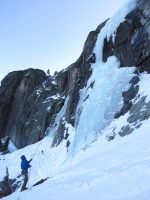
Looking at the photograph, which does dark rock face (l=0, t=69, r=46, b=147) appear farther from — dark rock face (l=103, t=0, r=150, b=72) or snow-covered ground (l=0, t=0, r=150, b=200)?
dark rock face (l=103, t=0, r=150, b=72)

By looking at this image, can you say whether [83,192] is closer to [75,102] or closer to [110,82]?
[110,82]

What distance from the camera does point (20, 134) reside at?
4275 cm

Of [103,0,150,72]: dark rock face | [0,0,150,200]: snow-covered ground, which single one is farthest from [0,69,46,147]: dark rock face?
[103,0,150,72]: dark rock face

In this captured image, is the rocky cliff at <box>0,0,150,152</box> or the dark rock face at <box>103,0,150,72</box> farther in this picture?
the rocky cliff at <box>0,0,150,152</box>

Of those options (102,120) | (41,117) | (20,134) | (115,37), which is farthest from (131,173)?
(20,134)

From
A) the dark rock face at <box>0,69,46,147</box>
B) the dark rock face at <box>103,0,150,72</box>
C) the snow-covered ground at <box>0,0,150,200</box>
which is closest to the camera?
the snow-covered ground at <box>0,0,150,200</box>

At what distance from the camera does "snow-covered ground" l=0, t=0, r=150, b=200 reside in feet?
25.8

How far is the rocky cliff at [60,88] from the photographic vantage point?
21641 millimetres

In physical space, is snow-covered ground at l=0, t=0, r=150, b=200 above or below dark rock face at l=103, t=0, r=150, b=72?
below

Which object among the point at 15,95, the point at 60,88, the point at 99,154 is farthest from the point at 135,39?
the point at 15,95

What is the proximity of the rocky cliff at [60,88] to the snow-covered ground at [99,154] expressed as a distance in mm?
755

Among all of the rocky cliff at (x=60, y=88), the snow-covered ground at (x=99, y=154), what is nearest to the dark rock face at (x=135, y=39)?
the rocky cliff at (x=60, y=88)

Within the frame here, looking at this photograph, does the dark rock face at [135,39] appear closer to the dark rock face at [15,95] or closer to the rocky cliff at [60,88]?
the rocky cliff at [60,88]

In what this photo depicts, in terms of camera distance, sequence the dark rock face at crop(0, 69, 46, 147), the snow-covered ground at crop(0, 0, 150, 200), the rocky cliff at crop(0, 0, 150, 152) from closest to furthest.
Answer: the snow-covered ground at crop(0, 0, 150, 200) → the rocky cliff at crop(0, 0, 150, 152) → the dark rock face at crop(0, 69, 46, 147)
